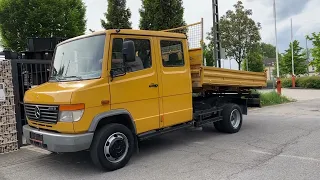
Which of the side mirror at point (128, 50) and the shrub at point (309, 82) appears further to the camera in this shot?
the shrub at point (309, 82)

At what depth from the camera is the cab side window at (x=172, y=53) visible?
6.20 metres

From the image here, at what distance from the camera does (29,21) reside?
1762cm

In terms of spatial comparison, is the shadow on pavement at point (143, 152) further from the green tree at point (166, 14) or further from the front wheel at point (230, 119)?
the green tree at point (166, 14)

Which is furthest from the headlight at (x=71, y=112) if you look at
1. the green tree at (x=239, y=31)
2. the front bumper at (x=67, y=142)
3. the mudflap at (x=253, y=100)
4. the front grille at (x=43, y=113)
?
the green tree at (x=239, y=31)

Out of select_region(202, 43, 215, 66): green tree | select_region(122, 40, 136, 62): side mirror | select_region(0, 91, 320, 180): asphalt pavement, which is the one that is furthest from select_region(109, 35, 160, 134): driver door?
select_region(202, 43, 215, 66): green tree

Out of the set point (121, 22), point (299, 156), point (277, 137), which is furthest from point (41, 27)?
point (299, 156)

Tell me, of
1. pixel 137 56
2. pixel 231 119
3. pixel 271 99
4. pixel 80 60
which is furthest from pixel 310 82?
pixel 80 60

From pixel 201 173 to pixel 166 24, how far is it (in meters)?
10.3

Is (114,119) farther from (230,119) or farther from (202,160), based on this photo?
(230,119)

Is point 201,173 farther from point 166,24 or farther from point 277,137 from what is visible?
point 166,24

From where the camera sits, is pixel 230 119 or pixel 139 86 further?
pixel 230 119

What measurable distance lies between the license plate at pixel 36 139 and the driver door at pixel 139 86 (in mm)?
1372

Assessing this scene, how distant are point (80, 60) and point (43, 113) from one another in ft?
3.76

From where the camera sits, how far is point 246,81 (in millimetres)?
8477
